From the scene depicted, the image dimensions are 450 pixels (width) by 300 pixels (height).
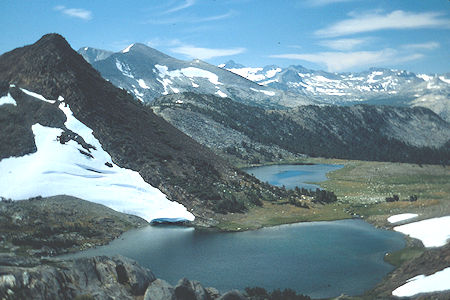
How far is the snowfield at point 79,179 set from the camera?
75.1 meters

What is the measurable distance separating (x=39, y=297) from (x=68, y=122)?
234 feet

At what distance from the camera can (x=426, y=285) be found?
136 feet

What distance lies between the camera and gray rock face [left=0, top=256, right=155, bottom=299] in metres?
27.7

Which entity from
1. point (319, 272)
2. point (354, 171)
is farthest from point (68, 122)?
point (354, 171)

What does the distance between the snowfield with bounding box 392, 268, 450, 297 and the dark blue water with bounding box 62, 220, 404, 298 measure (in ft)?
18.5

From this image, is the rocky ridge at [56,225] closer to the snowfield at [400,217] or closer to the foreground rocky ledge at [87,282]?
the foreground rocky ledge at [87,282]

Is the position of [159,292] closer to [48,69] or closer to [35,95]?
[35,95]

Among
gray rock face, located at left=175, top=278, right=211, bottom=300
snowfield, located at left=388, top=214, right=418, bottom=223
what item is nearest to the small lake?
snowfield, located at left=388, top=214, right=418, bottom=223

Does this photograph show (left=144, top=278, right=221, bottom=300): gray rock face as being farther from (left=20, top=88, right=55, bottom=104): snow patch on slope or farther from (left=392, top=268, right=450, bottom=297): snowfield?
(left=20, top=88, right=55, bottom=104): snow patch on slope

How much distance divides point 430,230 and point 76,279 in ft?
195

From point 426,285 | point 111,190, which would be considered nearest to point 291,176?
point 111,190

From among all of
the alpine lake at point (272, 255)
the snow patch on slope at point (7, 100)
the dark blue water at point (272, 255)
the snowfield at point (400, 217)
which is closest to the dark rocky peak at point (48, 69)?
the snow patch on slope at point (7, 100)

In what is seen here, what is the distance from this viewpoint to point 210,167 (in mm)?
106375

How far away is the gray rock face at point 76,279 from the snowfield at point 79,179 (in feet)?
140
